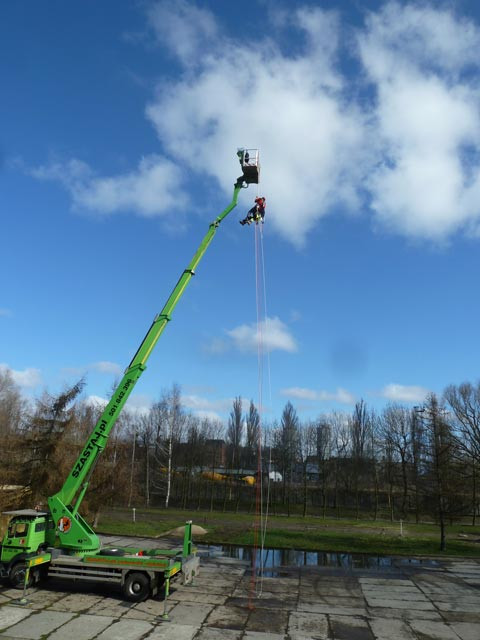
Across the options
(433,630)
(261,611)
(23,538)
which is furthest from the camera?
(23,538)

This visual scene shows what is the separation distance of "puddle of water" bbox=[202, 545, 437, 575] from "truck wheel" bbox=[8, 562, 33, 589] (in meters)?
8.89

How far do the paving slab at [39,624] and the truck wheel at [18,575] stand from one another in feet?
6.96

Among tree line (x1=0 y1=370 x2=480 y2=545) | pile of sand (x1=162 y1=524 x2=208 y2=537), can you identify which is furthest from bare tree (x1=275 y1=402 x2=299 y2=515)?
pile of sand (x1=162 y1=524 x2=208 y2=537)

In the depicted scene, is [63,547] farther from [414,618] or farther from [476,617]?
[476,617]

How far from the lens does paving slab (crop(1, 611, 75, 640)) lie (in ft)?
32.4

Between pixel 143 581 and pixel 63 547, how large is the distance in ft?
9.23

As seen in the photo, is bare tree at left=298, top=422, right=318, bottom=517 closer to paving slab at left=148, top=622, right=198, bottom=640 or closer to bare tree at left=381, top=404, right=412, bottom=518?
bare tree at left=381, top=404, right=412, bottom=518

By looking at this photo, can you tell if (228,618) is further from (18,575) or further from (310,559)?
(310,559)

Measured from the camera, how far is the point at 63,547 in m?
13.6

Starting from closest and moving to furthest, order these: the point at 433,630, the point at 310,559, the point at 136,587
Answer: the point at 433,630, the point at 136,587, the point at 310,559

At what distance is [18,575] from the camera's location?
13.0 metres

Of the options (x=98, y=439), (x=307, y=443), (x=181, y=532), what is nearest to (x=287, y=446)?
(x=307, y=443)

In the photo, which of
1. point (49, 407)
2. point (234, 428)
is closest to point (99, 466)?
point (49, 407)

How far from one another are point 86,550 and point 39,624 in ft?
9.86
